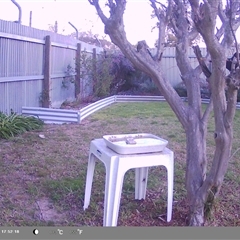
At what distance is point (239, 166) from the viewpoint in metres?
5.38

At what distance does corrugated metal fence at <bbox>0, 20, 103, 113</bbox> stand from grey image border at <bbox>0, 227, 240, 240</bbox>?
5788 millimetres

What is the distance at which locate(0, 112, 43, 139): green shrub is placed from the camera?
6.71 meters

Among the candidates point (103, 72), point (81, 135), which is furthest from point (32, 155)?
point (103, 72)

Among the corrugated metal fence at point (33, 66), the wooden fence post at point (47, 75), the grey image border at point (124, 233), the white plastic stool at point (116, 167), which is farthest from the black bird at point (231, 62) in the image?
the wooden fence post at point (47, 75)

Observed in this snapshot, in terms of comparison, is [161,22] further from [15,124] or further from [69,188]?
[15,124]

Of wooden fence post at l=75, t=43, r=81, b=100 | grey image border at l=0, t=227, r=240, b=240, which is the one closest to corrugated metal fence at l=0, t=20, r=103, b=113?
wooden fence post at l=75, t=43, r=81, b=100

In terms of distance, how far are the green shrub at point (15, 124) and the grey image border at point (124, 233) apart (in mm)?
4539

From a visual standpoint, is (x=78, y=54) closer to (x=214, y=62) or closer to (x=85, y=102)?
(x=85, y=102)

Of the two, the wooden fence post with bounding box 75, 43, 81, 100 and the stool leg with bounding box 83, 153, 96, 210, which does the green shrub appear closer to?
the stool leg with bounding box 83, 153, 96, 210

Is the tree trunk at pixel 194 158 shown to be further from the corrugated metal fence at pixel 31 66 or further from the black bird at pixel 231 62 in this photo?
the corrugated metal fence at pixel 31 66

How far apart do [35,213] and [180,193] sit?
1448 mm

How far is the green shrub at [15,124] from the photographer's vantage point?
6707 millimetres

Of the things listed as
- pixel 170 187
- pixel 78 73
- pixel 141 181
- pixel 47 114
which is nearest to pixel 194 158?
pixel 170 187

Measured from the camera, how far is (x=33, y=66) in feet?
29.9
